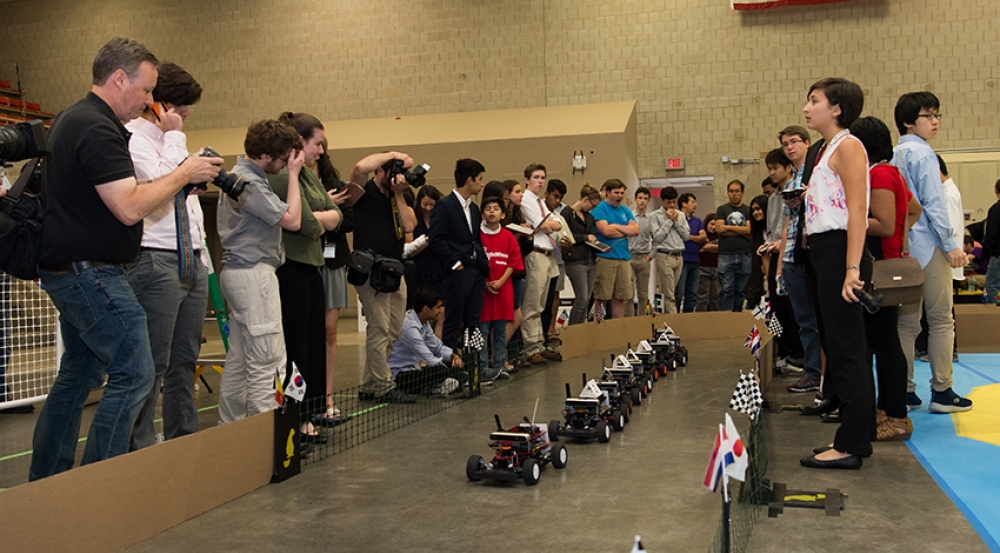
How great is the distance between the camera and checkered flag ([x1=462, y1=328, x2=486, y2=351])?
17.5 feet

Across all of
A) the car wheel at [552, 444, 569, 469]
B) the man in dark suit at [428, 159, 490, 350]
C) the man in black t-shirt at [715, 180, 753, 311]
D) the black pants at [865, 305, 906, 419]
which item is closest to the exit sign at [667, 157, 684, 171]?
the man in black t-shirt at [715, 180, 753, 311]

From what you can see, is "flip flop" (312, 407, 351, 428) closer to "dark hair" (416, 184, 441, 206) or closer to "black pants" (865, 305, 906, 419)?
"dark hair" (416, 184, 441, 206)

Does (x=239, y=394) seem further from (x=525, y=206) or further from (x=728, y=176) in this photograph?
(x=728, y=176)

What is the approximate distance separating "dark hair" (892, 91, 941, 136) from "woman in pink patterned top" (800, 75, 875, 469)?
1.11m

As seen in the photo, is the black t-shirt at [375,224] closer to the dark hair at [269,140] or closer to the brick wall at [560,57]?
the dark hair at [269,140]

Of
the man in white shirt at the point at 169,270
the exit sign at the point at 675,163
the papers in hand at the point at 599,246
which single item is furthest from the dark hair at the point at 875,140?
the exit sign at the point at 675,163

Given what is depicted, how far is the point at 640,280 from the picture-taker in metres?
9.27

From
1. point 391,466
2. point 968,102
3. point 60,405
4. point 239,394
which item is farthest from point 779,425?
point 968,102

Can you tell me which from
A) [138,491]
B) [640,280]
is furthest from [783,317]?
[138,491]

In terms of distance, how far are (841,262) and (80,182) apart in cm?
260

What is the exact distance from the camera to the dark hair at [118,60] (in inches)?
102

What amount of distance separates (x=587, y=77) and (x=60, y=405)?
11400 millimetres

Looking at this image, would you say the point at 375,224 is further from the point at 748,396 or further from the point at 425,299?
the point at 748,396

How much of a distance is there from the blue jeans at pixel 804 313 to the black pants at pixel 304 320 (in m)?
2.50
